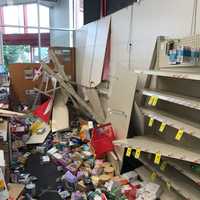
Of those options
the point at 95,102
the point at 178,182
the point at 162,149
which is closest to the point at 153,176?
the point at 178,182

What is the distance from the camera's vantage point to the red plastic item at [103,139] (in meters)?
3.23

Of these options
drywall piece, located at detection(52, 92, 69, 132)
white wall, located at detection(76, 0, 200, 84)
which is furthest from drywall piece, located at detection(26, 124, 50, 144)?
white wall, located at detection(76, 0, 200, 84)

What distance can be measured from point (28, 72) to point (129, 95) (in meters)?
3.73

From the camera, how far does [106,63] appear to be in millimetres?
4379

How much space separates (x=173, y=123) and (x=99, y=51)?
279cm

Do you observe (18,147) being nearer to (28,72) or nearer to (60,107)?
(60,107)

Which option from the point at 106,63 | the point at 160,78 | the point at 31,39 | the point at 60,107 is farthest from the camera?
the point at 31,39

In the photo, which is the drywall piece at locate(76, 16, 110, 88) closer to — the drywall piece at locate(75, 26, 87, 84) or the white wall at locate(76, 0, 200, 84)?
the drywall piece at locate(75, 26, 87, 84)

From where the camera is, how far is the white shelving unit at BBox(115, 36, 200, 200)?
2.02 m

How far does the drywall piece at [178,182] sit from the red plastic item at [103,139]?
2.28 feet

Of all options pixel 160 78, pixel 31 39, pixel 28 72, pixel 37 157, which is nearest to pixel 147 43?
pixel 160 78

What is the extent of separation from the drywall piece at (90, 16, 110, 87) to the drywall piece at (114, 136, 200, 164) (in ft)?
6.74

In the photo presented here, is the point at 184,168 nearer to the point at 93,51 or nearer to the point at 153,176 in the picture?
the point at 153,176

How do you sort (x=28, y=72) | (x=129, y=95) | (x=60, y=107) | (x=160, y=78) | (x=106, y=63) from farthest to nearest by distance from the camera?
(x=28, y=72) → (x=60, y=107) → (x=106, y=63) → (x=129, y=95) → (x=160, y=78)
